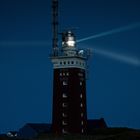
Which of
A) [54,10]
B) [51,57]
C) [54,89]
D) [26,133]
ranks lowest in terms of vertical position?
[26,133]

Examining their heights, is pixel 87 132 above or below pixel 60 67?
below

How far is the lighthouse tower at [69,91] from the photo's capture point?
86.6 meters

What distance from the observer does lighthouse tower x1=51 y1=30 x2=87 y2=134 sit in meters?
86.6

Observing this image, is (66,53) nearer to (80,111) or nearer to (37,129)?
(80,111)

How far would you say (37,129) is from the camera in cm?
10694

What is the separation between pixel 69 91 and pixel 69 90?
0.54ft

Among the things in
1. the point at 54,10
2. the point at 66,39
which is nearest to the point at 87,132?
the point at 66,39

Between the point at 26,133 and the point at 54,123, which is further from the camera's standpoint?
the point at 26,133

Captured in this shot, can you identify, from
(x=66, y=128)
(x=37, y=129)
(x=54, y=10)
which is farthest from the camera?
(x=37, y=129)

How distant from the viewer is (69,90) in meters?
87.1

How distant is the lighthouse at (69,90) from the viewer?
284 feet

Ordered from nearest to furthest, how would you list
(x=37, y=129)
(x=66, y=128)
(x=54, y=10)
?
(x=66, y=128), (x=54, y=10), (x=37, y=129)

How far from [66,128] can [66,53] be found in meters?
12.6

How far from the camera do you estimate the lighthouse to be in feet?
284
